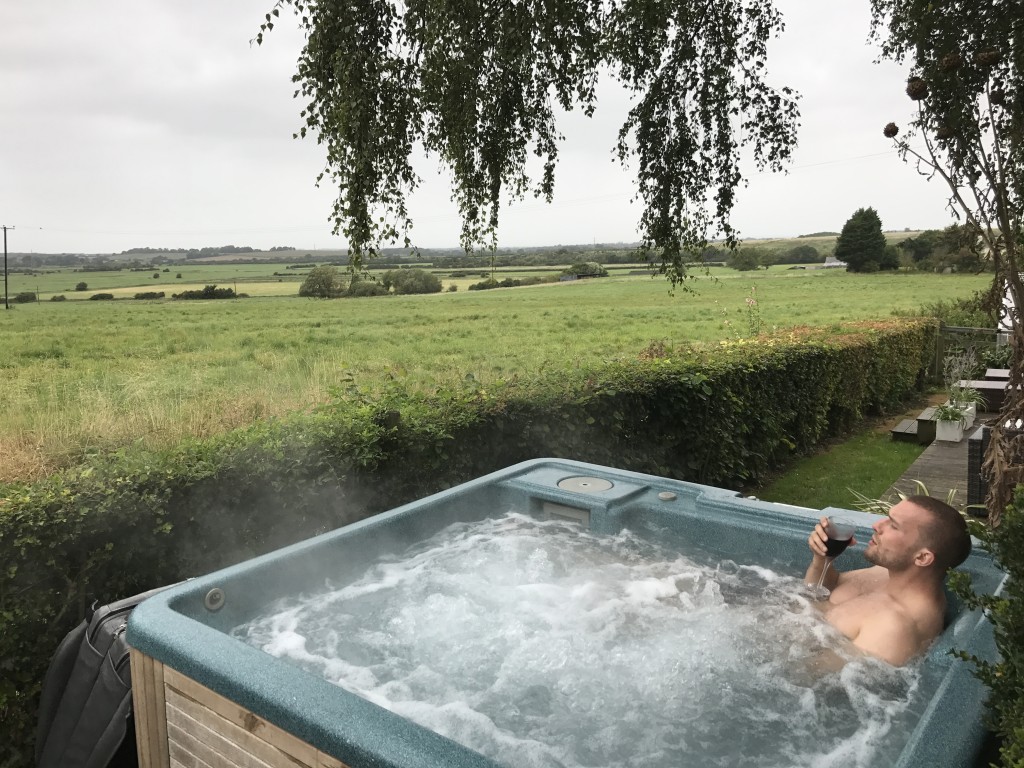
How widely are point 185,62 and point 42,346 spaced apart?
8578mm

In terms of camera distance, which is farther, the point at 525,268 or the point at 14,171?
the point at 525,268

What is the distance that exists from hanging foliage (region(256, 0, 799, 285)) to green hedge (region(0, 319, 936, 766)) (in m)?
1.08

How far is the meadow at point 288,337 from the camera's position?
14.7 ft

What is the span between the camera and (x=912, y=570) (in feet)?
7.14

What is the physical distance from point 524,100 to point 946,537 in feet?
11.4

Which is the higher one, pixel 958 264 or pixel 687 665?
pixel 958 264

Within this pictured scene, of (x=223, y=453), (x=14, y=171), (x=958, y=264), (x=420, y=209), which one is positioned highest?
(x=14, y=171)

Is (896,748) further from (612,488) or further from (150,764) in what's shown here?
(150,764)

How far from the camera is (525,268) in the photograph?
24828 millimetres

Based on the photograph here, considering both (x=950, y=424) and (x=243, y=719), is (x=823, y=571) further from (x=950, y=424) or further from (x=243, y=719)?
(x=950, y=424)

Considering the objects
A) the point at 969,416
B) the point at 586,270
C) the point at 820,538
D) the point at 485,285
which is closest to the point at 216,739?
the point at 820,538

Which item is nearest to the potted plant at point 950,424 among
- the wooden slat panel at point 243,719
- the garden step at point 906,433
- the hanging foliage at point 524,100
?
the garden step at point 906,433

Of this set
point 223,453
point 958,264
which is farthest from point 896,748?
point 958,264

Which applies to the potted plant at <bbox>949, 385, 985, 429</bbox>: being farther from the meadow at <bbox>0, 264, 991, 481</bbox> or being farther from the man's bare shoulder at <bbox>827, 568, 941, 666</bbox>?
the man's bare shoulder at <bbox>827, 568, 941, 666</bbox>
